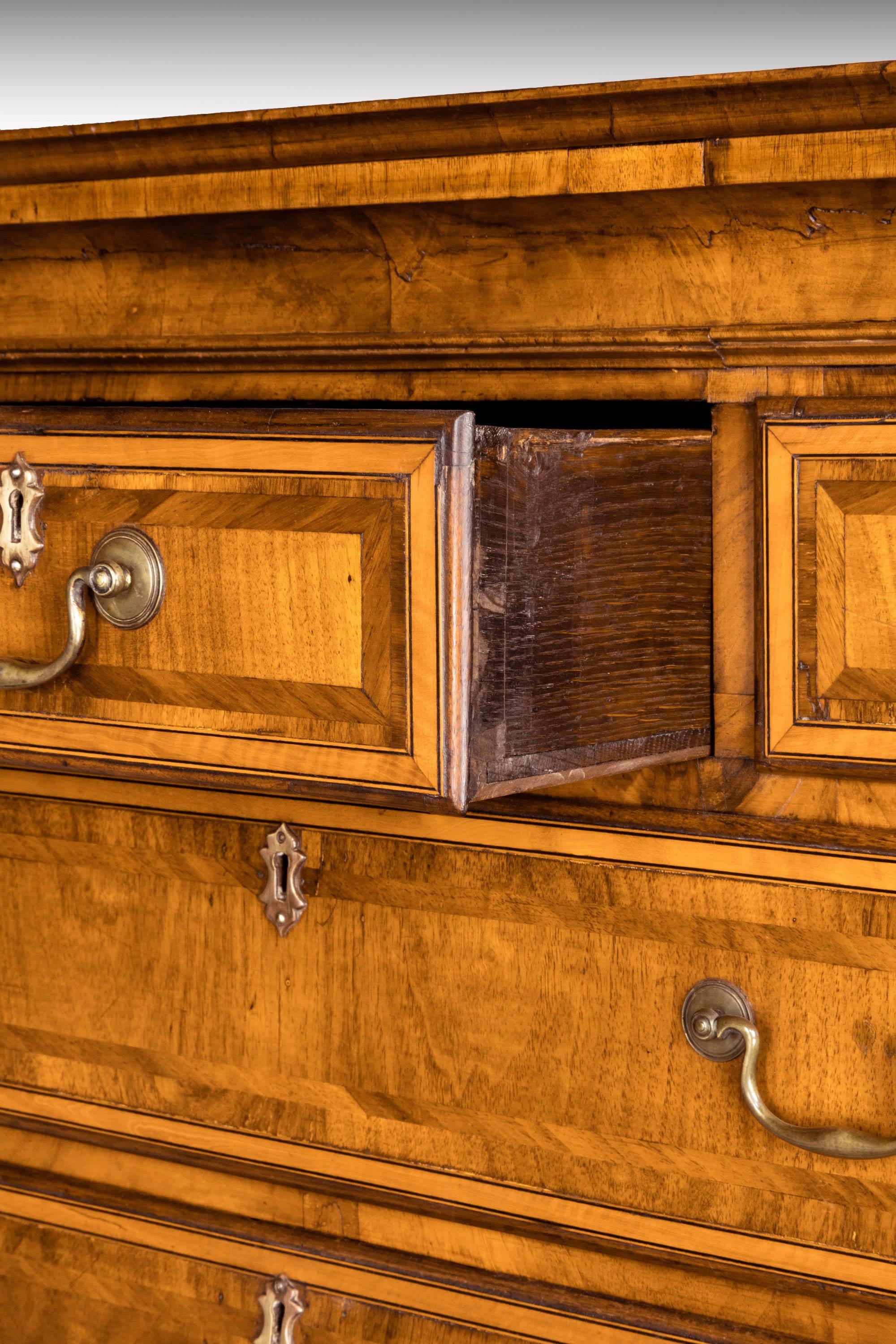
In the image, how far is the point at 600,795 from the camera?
0.63 m

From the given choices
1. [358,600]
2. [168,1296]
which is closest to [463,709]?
[358,600]

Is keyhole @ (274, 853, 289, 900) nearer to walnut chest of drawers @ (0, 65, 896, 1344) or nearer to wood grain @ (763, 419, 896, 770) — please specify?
walnut chest of drawers @ (0, 65, 896, 1344)

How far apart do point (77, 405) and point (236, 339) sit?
0.10m

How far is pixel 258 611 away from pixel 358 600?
0.04m

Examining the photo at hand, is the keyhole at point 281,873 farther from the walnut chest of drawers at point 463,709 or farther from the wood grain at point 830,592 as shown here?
the wood grain at point 830,592

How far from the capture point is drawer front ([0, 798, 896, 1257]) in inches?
23.4

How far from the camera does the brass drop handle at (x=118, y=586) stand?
0.54 m

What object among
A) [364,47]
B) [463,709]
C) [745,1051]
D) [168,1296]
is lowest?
[168,1296]

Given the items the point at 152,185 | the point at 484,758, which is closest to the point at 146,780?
the point at 484,758

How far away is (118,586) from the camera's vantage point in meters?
0.54

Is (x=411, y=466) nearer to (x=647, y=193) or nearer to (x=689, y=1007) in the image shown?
(x=647, y=193)

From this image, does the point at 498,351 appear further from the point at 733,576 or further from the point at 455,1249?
the point at 455,1249

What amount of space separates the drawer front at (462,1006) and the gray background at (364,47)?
695mm

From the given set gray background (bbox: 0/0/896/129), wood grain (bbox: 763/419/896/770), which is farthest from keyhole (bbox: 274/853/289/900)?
gray background (bbox: 0/0/896/129)
